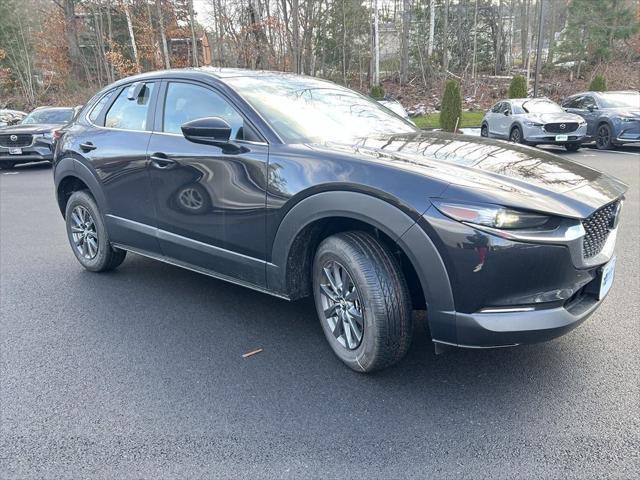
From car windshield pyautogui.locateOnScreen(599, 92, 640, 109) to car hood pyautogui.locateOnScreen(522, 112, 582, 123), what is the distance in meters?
1.01

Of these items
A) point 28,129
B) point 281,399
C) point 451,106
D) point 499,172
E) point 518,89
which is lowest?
point 281,399

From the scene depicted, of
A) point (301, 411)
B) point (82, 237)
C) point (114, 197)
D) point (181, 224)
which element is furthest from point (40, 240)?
point (301, 411)

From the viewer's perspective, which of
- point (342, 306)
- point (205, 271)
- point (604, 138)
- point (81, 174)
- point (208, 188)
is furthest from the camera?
point (604, 138)

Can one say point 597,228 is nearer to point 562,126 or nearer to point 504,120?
point 562,126

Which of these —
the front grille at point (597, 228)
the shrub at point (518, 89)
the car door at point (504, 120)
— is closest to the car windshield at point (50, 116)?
the car door at point (504, 120)

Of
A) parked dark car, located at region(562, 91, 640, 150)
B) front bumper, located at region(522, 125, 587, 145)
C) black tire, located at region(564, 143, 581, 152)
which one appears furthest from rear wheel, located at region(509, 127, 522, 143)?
parked dark car, located at region(562, 91, 640, 150)

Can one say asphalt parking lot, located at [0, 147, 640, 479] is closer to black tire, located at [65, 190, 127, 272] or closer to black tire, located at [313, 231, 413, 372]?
black tire, located at [313, 231, 413, 372]

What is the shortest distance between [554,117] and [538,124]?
0.50m

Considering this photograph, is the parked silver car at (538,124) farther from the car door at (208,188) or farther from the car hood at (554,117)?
the car door at (208,188)

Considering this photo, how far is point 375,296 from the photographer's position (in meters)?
2.79

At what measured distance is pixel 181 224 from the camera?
3844mm

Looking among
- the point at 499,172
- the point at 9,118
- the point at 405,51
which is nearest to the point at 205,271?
the point at 499,172

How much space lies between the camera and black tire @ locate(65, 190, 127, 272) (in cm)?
476

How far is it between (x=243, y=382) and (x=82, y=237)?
112 inches
